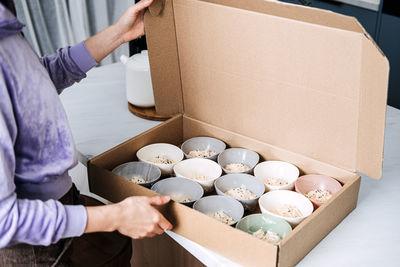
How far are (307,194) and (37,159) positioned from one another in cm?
64

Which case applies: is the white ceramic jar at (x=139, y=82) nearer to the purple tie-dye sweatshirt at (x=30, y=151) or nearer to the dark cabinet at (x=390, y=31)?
the purple tie-dye sweatshirt at (x=30, y=151)

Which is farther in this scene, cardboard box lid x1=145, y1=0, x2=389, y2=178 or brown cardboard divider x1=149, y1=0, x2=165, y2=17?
brown cardboard divider x1=149, y1=0, x2=165, y2=17

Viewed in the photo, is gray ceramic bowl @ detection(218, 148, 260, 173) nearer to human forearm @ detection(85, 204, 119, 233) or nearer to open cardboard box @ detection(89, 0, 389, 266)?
open cardboard box @ detection(89, 0, 389, 266)

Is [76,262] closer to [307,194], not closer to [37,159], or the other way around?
[37,159]

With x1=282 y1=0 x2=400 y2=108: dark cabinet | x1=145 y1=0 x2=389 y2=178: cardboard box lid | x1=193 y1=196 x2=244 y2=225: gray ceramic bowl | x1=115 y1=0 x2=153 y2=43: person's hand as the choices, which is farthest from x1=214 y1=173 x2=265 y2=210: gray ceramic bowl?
x1=282 y1=0 x2=400 y2=108: dark cabinet

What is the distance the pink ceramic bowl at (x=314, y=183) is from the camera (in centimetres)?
118

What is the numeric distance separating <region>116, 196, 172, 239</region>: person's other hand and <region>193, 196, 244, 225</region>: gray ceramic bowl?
0.18m

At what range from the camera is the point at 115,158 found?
128 cm

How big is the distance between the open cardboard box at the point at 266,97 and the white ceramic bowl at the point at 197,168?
126 mm

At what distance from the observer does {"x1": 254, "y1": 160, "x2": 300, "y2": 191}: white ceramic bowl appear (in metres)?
1.25

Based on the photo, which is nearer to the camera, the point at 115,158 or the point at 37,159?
the point at 37,159

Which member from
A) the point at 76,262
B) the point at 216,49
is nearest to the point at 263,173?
the point at 216,49

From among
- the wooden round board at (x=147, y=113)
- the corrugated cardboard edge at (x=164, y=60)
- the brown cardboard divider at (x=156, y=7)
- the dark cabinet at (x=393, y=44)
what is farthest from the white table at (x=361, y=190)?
the dark cabinet at (x=393, y=44)

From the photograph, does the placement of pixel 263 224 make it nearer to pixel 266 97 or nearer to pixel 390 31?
pixel 266 97
